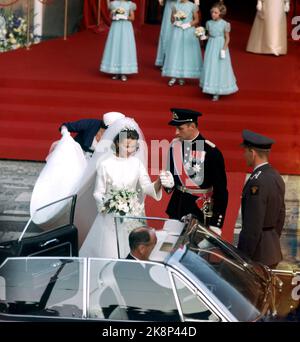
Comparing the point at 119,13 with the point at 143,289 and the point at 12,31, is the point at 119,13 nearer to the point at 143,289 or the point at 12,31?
the point at 12,31

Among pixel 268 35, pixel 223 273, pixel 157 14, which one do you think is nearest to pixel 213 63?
pixel 268 35

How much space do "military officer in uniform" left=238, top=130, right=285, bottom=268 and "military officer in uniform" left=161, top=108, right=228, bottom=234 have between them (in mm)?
726

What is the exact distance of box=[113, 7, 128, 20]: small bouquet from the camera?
14.0m

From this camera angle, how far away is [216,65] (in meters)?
13.7

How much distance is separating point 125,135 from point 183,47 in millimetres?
5823

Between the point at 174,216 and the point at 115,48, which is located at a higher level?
the point at 115,48

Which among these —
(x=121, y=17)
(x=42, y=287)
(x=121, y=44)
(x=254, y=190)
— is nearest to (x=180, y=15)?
(x=121, y=17)

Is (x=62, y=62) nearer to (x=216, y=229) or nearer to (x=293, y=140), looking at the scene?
(x=293, y=140)

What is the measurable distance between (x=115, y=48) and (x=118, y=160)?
5898mm

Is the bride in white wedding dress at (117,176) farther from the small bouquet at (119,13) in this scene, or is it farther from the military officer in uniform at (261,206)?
the small bouquet at (119,13)

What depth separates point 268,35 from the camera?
16.0 m

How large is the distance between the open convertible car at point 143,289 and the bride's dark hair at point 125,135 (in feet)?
6.31

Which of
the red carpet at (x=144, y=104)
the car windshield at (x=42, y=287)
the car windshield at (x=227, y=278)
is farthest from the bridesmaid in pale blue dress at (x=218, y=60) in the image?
the car windshield at (x=42, y=287)
